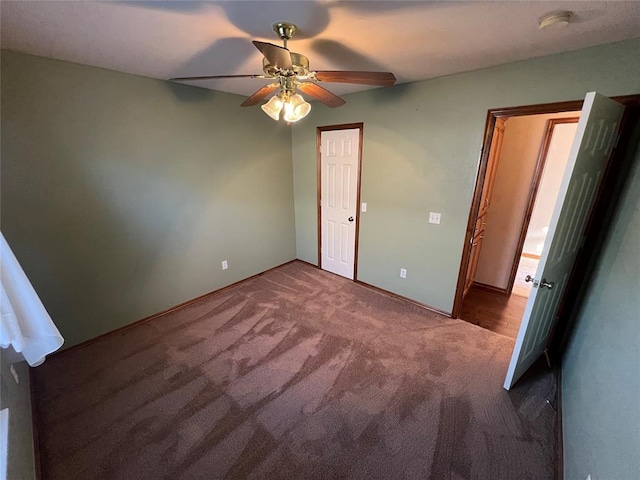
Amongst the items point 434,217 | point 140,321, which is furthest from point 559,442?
point 140,321

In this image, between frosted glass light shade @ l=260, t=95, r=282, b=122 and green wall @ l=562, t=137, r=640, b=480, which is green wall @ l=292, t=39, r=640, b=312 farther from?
frosted glass light shade @ l=260, t=95, r=282, b=122

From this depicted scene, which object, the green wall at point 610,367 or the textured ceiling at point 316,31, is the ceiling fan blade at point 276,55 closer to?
the textured ceiling at point 316,31

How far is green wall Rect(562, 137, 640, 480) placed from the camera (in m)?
0.95

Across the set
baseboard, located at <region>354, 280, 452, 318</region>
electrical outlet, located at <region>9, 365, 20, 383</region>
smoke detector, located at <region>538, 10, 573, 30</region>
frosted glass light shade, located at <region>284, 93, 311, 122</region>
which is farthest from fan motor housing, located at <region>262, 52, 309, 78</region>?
baseboard, located at <region>354, 280, 452, 318</region>

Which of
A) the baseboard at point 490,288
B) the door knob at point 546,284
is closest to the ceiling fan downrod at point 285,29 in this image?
the door knob at point 546,284

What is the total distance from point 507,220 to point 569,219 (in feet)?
5.66

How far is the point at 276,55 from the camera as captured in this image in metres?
1.17

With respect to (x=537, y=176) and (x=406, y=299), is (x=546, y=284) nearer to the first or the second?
(x=406, y=299)

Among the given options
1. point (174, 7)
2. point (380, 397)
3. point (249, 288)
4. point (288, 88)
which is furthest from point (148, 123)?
point (380, 397)

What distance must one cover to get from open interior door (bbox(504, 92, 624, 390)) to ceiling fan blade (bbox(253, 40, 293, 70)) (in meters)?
1.48

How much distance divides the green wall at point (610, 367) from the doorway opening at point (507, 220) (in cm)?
95

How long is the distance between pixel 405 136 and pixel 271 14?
1701 mm

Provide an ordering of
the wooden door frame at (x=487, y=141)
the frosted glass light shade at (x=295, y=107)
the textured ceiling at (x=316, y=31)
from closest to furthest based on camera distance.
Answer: the textured ceiling at (x=316, y=31)
the frosted glass light shade at (x=295, y=107)
the wooden door frame at (x=487, y=141)

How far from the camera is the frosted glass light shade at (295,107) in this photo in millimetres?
1515
